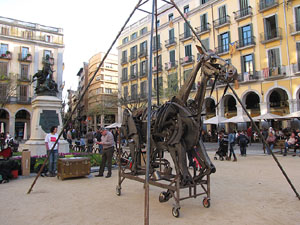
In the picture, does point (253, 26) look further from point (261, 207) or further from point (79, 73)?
point (79, 73)

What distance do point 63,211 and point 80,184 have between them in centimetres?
254

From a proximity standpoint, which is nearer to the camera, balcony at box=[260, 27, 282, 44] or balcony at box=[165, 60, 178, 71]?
balcony at box=[260, 27, 282, 44]

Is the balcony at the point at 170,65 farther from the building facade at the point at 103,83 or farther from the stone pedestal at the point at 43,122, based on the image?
the building facade at the point at 103,83

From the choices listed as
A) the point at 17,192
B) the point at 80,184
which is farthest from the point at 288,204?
the point at 17,192

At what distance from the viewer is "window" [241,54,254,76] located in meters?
25.6

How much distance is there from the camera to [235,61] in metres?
26.7

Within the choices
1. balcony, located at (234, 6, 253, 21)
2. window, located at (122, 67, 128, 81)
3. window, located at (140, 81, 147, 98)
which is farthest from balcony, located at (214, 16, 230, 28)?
window, located at (122, 67, 128, 81)

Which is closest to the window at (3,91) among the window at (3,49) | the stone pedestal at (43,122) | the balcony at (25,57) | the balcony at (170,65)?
the balcony at (25,57)

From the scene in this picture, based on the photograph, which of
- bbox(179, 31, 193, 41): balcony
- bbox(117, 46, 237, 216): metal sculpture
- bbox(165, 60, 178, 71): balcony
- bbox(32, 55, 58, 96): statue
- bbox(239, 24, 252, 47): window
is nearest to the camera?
bbox(117, 46, 237, 216): metal sculpture

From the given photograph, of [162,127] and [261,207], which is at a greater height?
[162,127]

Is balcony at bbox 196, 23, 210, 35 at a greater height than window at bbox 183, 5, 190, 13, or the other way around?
window at bbox 183, 5, 190, 13

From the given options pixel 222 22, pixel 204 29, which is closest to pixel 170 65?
pixel 204 29

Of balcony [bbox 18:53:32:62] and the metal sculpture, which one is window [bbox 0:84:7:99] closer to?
balcony [bbox 18:53:32:62]

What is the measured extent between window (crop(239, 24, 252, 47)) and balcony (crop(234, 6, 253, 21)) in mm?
1026
